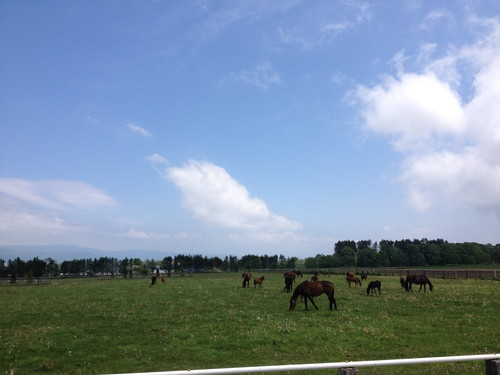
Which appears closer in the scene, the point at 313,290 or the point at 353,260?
the point at 313,290

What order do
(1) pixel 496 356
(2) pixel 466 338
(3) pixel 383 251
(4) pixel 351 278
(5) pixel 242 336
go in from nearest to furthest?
(1) pixel 496 356 < (2) pixel 466 338 < (5) pixel 242 336 < (4) pixel 351 278 < (3) pixel 383 251

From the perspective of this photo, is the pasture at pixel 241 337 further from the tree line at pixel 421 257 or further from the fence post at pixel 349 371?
the tree line at pixel 421 257

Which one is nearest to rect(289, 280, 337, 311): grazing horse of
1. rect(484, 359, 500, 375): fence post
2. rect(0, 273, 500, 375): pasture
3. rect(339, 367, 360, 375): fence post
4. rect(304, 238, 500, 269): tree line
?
rect(0, 273, 500, 375): pasture

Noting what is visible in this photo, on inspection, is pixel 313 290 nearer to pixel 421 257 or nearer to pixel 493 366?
pixel 493 366

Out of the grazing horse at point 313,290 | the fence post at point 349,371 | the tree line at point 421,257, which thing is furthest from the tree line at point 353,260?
the fence post at point 349,371

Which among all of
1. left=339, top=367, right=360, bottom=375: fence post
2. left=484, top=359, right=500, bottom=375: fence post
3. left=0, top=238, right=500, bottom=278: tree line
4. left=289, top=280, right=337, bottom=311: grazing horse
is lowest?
left=0, top=238, right=500, bottom=278: tree line

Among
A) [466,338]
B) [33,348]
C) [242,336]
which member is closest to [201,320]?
[242,336]

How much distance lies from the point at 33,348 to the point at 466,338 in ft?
58.2

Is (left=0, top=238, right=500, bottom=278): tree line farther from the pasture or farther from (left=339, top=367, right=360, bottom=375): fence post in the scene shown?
(left=339, top=367, right=360, bottom=375): fence post

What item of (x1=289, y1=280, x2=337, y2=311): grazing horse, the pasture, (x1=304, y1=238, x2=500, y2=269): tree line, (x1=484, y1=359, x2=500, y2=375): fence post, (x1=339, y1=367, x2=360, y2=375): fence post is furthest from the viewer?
(x1=304, y1=238, x2=500, y2=269): tree line

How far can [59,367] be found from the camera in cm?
1232

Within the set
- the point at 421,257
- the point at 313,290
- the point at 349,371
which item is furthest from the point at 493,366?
the point at 421,257

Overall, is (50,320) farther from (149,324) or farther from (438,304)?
(438,304)

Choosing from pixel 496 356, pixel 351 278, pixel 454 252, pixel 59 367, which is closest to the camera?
pixel 496 356
